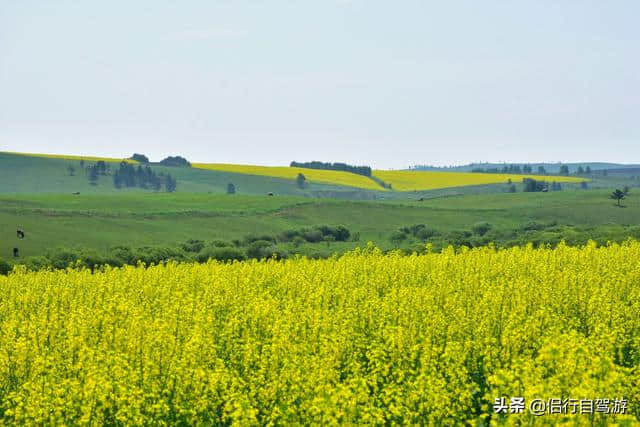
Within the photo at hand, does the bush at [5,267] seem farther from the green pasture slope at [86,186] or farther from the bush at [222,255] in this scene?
the green pasture slope at [86,186]

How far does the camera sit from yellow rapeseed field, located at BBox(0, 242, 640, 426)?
1144 cm

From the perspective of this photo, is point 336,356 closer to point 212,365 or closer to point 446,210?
point 212,365

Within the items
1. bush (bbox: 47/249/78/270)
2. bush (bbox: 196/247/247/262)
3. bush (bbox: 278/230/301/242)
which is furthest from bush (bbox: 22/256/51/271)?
bush (bbox: 278/230/301/242)

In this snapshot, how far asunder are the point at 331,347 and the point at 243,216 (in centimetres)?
7866

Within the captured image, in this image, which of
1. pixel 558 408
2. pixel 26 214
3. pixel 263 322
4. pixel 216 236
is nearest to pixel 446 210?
pixel 216 236

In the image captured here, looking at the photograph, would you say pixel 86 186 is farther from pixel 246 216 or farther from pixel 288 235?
pixel 288 235

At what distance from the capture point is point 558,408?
33.0 ft

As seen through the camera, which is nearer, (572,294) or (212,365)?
(212,365)

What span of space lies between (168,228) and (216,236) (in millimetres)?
6673

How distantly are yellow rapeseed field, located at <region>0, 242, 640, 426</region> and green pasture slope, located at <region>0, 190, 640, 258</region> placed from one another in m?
31.6

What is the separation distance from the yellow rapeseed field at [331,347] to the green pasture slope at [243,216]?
31.6 meters

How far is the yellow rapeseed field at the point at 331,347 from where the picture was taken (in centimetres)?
1144

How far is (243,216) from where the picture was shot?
92.4 metres

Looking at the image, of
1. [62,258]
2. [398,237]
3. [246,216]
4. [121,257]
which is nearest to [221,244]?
[121,257]
